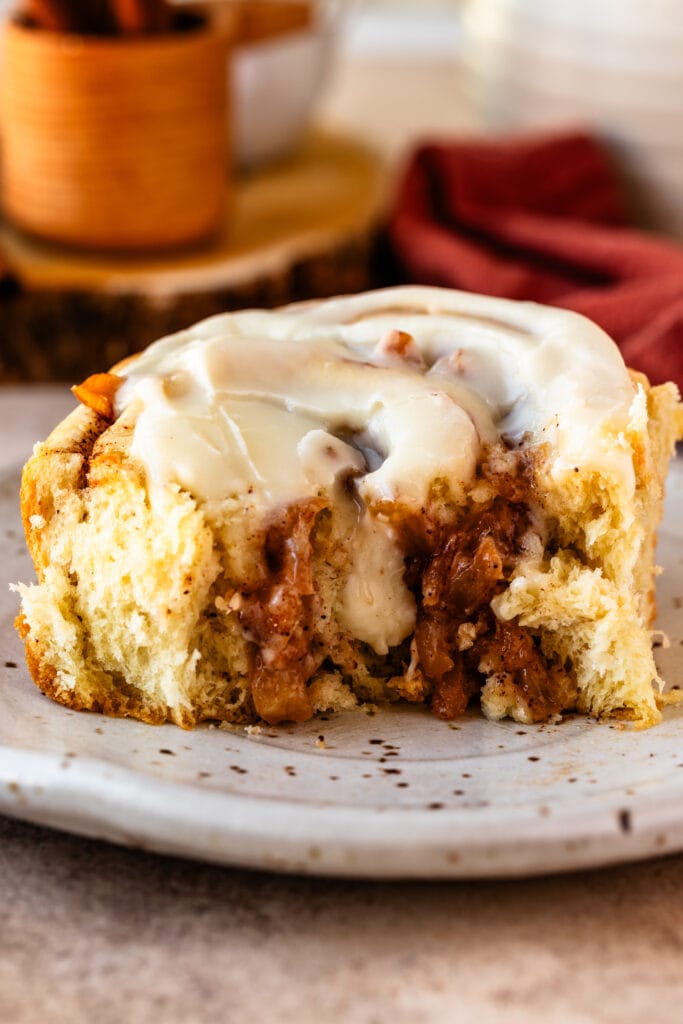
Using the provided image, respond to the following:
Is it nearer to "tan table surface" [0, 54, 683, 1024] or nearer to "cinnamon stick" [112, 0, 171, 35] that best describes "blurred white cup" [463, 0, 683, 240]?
"cinnamon stick" [112, 0, 171, 35]

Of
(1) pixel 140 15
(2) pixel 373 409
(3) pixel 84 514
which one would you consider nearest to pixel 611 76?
(1) pixel 140 15

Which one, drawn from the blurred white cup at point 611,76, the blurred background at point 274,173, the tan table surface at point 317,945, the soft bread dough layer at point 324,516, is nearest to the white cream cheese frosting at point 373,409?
the soft bread dough layer at point 324,516

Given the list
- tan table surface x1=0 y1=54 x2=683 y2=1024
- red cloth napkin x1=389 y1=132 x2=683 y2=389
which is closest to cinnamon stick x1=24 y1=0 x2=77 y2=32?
red cloth napkin x1=389 y1=132 x2=683 y2=389

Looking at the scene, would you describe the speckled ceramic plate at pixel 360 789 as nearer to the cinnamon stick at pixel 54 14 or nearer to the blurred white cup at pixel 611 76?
the cinnamon stick at pixel 54 14

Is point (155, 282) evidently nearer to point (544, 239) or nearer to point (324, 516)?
point (544, 239)

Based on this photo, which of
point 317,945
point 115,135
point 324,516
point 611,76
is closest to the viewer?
point 317,945

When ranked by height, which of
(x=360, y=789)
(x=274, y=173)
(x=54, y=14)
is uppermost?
(x=54, y=14)
